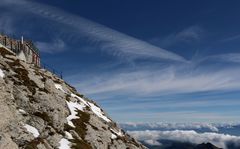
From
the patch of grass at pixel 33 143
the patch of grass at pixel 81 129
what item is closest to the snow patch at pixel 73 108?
the patch of grass at pixel 81 129

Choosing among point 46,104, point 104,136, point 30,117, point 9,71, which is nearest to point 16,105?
point 30,117

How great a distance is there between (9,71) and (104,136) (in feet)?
98.3

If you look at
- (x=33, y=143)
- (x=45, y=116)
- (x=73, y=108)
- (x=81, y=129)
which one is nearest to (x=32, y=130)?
(x=33, y=143)

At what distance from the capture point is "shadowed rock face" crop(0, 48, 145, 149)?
213 feet

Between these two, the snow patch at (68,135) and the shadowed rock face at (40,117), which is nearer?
the shadowed rock face at (40,117)

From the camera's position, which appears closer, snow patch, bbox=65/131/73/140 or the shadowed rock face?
the shadowed rock face

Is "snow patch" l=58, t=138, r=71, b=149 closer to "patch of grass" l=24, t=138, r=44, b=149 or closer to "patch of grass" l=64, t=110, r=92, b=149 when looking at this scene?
"patch of grass" l=64, t=110, r=92, b=149

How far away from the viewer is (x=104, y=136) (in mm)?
90500

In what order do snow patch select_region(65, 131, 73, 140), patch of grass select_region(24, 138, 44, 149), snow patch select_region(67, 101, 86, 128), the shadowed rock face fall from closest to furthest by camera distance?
patch of grass select_region(24, 138, 44, 149) → the shadowed rock face → snow patch select_region(65, 131, 73, 140) → snow patch select_region(67, 101, 86, 128)

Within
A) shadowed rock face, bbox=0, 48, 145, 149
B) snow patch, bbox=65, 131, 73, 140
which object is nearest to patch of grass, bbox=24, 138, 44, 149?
shadowed rock face, bbox=0, 48, 145, 149

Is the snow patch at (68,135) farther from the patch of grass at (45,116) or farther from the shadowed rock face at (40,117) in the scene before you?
the patch of grass at (45,116)

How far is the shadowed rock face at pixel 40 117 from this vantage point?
65.0 meters

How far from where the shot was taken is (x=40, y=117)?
3002 inches

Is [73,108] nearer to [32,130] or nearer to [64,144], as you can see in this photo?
[64,144]
